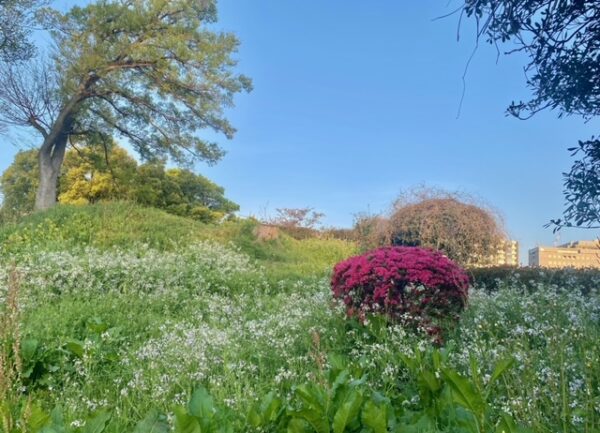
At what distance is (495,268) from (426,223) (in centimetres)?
244

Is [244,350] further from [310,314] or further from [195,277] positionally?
[195,277]

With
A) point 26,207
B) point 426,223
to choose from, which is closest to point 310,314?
point 426,223

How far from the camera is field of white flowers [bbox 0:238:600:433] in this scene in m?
1.71

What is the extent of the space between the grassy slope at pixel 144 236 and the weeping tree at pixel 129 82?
4.64 m

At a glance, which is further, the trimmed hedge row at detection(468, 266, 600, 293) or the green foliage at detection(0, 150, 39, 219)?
the green foliage at detection(0, 150, 39, 219)

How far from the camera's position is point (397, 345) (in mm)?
3760

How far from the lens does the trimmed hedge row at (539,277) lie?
7.05 meters

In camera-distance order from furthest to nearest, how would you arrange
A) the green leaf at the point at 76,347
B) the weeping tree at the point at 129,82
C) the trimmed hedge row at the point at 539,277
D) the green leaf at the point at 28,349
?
the weeping tree at the point at 129,82
the trimmed hedge row at the point at 539,277
the green leaf at the point at 76,347
the green leaf at the point at 28,349

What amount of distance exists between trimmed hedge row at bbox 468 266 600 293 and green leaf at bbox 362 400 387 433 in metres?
5.10

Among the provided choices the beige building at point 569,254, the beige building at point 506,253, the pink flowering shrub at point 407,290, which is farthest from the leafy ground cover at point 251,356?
the beige building at point 506,253

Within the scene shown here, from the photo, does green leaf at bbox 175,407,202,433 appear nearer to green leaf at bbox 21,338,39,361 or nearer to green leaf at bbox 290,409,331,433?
green leaf at bbox 290,409,331,433

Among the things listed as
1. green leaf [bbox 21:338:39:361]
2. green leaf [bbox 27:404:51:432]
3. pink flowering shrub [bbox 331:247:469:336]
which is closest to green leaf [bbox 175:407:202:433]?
green leaf [bbox 27:404:51:432]

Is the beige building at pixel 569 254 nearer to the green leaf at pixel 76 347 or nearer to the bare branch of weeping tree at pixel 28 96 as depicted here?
the green leaf at pixel 76 347

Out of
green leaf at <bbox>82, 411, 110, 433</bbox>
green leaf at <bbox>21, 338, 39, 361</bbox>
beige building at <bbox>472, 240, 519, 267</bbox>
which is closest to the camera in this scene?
green leaf at <bbox>82, 411, 110, 433</bbox>
